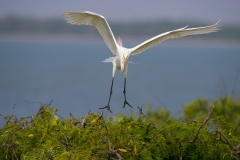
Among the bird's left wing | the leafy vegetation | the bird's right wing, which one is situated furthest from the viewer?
the bird's left wing

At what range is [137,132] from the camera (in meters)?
4.66

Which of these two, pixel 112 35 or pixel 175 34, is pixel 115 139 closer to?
pixel 112 35

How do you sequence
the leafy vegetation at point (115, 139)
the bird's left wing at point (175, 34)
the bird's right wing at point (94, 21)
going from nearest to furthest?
the leafy vegetation at point (115, 139), the bird's right wing at point (94, 21), the bird's left wing at point (175, 34)

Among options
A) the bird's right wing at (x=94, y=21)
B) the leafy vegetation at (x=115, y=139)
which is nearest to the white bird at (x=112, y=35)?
the bird's right wing at (x=94, y=21)

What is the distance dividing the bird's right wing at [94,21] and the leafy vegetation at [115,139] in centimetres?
254

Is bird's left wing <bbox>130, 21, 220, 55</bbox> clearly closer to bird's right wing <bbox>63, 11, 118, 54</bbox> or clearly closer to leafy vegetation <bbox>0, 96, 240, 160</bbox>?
bird's right wing <bbox>63, 11, 118, 54</bbox>

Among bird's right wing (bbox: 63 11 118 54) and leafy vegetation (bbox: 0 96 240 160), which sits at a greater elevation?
bird's right wing (bbox: 63 11 118 54)

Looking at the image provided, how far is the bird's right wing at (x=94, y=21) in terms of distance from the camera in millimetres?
7355

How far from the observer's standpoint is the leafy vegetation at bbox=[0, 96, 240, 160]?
4195 millimetres

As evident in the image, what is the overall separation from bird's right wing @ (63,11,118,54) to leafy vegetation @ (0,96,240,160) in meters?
2.54

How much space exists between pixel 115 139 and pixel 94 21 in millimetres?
3578

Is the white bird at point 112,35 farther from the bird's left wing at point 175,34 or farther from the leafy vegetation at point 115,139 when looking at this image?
the leafy vegetation at point 115,139

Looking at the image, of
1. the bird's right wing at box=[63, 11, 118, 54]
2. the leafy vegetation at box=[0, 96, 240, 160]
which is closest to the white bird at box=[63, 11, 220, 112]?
the bird's right wing at box=[63, 11, 118, 54]

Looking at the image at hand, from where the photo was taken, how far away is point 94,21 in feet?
25.0
